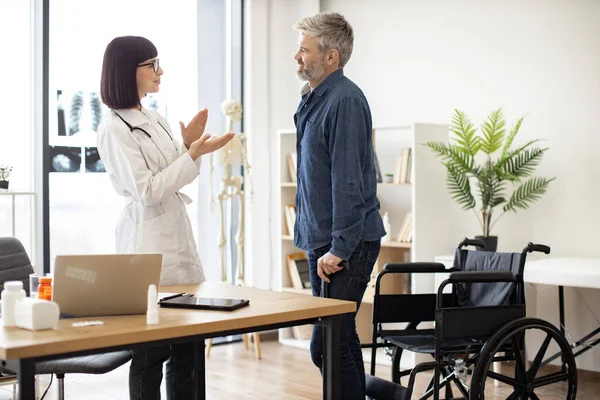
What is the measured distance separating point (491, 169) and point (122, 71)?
2602mm

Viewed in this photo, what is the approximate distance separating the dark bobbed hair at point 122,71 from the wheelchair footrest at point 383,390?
4.41 feet

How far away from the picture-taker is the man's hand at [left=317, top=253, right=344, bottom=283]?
261 cm

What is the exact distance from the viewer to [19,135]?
189 inches

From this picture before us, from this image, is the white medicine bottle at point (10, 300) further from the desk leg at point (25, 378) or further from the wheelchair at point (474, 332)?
the wheelchair at point (474, 332)

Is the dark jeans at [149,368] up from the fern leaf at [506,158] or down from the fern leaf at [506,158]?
down

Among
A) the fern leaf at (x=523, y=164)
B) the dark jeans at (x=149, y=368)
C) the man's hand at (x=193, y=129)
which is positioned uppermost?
the man's hand at (x=193, y=129)

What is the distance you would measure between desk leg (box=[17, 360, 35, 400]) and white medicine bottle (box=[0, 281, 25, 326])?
0.80 ft

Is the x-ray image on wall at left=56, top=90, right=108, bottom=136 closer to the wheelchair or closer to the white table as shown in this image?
the wheelchair

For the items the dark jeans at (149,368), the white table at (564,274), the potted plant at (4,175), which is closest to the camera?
the dark jeans at (149,368)

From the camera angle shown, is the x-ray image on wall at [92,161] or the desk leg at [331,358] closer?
the desk leg at [331,358]

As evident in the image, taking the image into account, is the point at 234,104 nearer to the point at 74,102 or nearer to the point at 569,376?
the point at 74,102

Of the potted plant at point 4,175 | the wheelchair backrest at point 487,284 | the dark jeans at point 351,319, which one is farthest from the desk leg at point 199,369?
the potted plant at point 4,175

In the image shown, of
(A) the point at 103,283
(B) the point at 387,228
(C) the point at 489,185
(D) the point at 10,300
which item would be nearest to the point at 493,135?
(C) the point at 489,185

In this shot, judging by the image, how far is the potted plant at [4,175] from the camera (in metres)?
4.38
